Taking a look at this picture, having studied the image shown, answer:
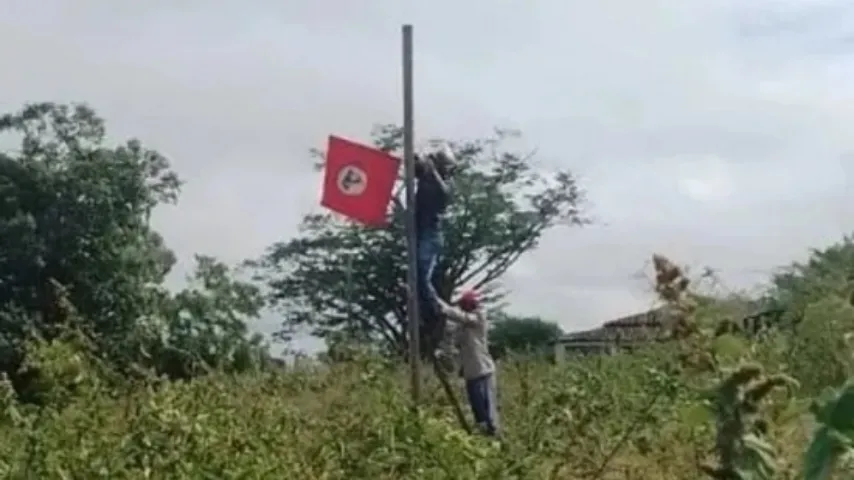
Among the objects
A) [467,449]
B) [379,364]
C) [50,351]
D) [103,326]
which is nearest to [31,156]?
[103,326]

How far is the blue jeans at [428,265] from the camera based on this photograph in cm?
623

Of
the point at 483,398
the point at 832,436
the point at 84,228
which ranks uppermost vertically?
the point at 84,228

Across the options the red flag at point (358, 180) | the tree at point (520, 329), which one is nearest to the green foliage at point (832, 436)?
the red flag at point (358, 180)

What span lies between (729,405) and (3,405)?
13.0 feet

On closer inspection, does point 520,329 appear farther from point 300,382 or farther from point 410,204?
point 410,204

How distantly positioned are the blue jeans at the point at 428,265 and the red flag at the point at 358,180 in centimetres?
43

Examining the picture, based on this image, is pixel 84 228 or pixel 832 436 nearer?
pixel 832 436

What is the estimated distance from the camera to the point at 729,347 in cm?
138

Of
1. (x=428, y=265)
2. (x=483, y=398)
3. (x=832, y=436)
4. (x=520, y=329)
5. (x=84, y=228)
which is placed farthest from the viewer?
(x=520, y=329)

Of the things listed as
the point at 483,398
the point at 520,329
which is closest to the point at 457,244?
the point at 520,329

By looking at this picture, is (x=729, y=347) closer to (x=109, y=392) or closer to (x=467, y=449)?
(x=467, y=449)

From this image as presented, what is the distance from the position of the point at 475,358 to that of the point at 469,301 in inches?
13.7

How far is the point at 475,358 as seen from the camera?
6.77 m

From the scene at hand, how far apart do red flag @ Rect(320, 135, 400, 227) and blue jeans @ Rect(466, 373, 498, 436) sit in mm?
1170
